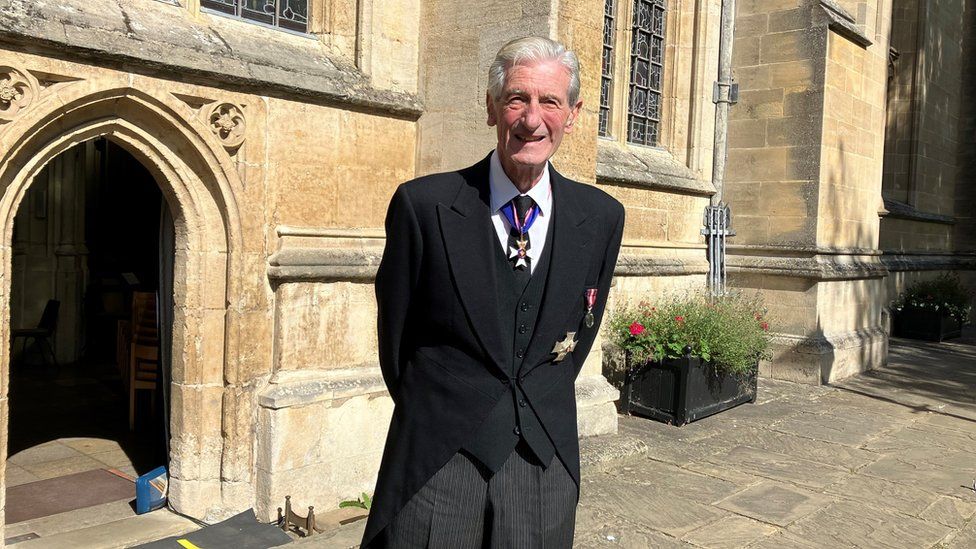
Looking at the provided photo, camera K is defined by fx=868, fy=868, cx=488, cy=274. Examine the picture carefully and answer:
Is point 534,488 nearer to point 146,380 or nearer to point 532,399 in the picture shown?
point 532,399

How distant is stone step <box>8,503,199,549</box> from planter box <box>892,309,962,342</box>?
11977 mm

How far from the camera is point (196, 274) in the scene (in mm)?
4621

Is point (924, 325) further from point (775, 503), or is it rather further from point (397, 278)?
point (397, 278)

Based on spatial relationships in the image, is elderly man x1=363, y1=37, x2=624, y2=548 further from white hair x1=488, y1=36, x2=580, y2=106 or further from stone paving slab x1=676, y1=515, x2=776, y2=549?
stone paving slab x1=676, y1=515, x2=776, y2=549

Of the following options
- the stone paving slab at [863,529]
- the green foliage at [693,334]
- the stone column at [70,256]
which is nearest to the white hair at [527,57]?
the stone paving slab at [863,529]

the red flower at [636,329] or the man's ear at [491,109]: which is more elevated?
the man's ear at [491,109]

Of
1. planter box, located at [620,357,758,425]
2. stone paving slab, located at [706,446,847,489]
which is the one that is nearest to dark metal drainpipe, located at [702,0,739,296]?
planter box, located at [620,357,758,425]

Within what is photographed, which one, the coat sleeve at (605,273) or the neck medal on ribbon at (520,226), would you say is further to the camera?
the coat sleeve at (605,273)

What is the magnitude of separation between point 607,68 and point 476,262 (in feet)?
23.0

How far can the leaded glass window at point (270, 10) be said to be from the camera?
16.1 feet

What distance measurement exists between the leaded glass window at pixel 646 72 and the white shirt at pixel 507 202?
23.2ft

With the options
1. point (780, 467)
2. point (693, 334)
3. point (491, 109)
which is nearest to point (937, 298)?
point (693, 334)

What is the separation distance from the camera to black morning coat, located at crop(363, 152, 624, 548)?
191 centimetres

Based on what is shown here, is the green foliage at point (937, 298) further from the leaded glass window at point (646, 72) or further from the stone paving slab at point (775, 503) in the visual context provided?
the stone paving slab at point (775, 503)
